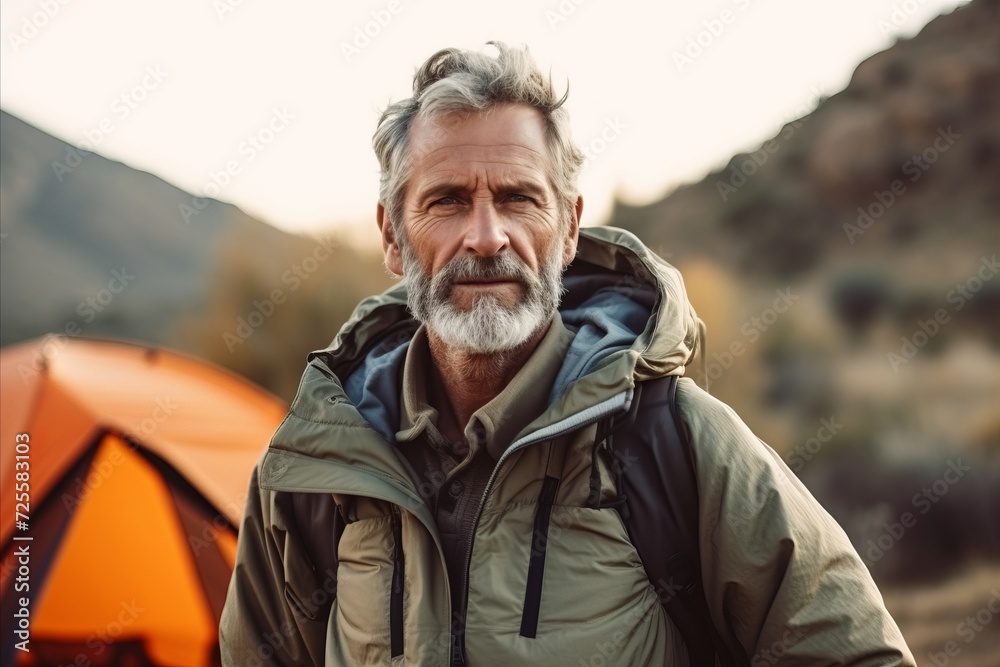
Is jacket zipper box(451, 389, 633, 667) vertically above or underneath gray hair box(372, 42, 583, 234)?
underneath

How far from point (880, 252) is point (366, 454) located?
899 inches

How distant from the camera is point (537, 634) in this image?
1579 millimetres

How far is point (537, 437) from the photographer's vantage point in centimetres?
164

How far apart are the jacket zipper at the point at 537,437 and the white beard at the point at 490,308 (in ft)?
1.15

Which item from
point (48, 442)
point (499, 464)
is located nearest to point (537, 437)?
point (499, 464)

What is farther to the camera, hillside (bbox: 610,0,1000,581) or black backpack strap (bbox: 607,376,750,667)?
hillside (bbox: 610,0,1000,581)

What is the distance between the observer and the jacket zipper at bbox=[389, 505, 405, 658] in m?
1.68

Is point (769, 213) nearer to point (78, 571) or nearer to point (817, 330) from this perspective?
point (817, 330)

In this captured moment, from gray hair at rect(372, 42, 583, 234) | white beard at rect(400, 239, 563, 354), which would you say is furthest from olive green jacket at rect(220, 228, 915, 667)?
gray hair at rect(372, 42, 583, 234)

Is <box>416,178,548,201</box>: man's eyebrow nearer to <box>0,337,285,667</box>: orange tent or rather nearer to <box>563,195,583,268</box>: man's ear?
<box>563,195,583,268</box>: man's ear

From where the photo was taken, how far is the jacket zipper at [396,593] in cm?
168

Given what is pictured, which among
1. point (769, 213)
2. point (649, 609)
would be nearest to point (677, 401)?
point (649, 609)

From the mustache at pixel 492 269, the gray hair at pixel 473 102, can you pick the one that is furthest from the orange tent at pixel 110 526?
the mustache at pixel 492 269

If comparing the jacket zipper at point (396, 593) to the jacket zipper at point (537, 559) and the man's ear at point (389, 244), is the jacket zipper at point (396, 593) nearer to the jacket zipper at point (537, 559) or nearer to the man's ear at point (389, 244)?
the jacket zipper at point (537, 559)
